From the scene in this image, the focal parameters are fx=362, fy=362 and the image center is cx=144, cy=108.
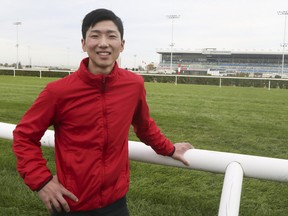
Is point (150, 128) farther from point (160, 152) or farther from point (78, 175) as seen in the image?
point (78, 175)

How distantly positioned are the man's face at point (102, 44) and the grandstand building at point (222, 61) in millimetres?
68798

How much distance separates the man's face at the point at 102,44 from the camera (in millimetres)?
1441

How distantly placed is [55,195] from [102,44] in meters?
0.60

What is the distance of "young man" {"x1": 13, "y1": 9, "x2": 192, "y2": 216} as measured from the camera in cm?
134

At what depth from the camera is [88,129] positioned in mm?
1416

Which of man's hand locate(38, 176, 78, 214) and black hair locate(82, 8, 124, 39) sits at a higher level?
black hair locate(82, 8, 124, 39)

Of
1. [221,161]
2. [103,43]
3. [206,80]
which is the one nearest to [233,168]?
[221,161]

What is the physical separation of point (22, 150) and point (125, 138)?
418 millimetres

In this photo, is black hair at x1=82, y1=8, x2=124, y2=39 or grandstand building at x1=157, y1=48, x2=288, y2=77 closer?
black hair at x1=82, y1=8, x2=124, y2=39

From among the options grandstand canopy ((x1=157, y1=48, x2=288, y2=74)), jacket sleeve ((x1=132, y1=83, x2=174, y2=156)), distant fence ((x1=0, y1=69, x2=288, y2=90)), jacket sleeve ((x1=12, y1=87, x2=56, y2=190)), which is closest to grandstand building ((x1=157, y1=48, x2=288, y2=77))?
grandstand canopy ((x1=157, y1=48, x2=288, y2=74))

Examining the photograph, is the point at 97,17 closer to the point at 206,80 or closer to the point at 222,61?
the point at 206,80

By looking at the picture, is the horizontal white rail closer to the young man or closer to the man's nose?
the young man

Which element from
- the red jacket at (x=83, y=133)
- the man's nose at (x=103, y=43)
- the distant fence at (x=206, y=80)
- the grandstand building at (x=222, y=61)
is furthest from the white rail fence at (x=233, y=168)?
the grandstand building at (x=222, y=61)

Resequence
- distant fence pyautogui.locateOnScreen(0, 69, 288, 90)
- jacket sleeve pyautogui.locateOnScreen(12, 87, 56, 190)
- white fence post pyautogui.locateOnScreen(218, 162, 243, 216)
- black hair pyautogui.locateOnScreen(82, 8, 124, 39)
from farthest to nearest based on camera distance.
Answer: distant fence pyautogui.locateOnScreen(0, 69, 288, 90) → black hair pyautogui.locateOnScreen(82, 8, 124, 39) → jacket sleeve pyautogui.locateOnScreen(12, 87, 56, 190) → white fence post pyautogui.locateOnScreen(218, 162, 243, 216)
